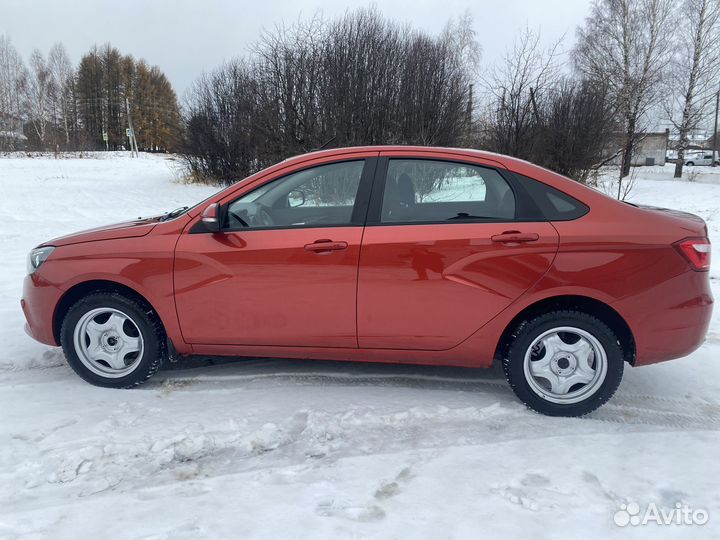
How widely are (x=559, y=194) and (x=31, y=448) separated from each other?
3.36 m

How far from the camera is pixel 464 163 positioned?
328 centimetres

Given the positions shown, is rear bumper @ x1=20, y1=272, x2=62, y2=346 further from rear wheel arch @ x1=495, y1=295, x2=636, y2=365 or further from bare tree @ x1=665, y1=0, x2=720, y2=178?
bare tree @ x1=665, y1=0, x2=720, y2=178

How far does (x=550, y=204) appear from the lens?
3.07 metres

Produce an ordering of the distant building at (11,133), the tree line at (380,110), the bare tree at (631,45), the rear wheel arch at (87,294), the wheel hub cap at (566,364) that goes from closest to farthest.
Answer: the wheel hub cap at (566,364)
the rear wheel arch at (87,294)
the tree line at (380,110)
the bare tree at (631,45)
the distant building at (11,133)

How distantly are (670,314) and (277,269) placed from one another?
93.2 inches

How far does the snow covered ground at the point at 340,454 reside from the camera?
222 cm

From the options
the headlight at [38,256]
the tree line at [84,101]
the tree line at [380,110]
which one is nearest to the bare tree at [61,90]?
the tree line at [84,101]

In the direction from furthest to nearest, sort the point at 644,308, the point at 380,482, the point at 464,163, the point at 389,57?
the point at 389,57
the point at 464,163
the point at 644,308
the point at 380,482

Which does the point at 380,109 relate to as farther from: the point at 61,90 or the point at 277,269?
the point at 61,90

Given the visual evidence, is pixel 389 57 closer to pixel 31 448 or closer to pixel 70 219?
pixel 70 219

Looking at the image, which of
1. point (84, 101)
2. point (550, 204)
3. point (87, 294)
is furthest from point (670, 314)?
point (84, 101)

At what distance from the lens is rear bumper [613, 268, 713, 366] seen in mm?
2930

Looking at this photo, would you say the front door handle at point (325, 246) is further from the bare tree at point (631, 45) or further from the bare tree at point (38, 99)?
the bare tree at point (38, 99)

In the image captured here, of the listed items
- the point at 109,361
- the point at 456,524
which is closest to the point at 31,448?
the point at 109,361
